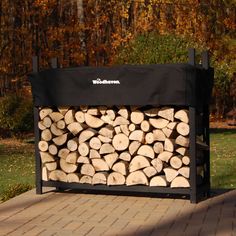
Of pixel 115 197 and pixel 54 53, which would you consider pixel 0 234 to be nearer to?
pixel 115 197

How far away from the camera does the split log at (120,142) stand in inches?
376

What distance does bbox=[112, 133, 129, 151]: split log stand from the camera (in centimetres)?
954

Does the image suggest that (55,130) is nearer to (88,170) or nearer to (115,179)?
(88,170)

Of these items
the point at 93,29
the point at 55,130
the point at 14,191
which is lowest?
the point at 14,191

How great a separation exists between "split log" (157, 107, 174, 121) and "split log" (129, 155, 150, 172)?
2.18 ft

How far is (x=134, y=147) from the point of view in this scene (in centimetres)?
948

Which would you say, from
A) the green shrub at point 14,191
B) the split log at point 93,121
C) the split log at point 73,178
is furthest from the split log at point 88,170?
the green shrub at point 14,191

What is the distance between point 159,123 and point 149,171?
69 centimetres

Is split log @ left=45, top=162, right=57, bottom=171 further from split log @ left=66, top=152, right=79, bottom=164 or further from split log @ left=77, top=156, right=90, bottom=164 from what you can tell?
split log @ left=77, top=156, right=90, bottom=164

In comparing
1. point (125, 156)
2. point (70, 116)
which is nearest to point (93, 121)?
point (70, 116)

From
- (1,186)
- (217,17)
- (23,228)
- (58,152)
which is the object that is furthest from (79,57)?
(23,228)

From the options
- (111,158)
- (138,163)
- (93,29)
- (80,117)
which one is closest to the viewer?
(138,163)

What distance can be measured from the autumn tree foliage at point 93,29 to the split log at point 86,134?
22836mm

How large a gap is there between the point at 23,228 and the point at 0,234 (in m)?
0.38
